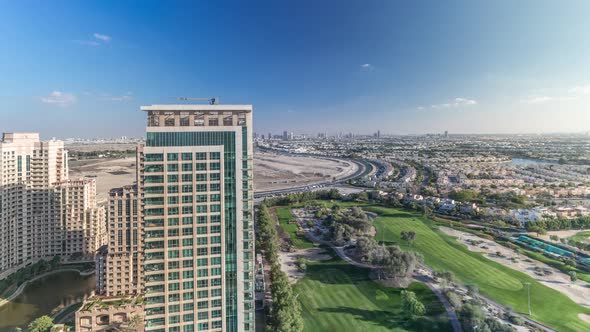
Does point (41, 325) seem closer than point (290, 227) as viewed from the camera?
Yes

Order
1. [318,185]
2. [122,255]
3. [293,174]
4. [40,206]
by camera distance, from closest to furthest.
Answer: [122,255] < [40,206] < [318,185] < [293,174]

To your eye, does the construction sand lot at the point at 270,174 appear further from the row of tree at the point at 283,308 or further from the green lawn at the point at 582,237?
the green lawn at the point at 582,237

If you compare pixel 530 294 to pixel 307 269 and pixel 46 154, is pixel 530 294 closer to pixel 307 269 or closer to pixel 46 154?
pixel 307 269

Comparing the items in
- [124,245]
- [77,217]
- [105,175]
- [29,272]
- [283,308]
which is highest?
[105,175]

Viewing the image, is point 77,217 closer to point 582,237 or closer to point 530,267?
point 530,267

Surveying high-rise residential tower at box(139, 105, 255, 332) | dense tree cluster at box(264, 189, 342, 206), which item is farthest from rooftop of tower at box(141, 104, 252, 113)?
dense tree cluster at box(264, 189, 342, 206)

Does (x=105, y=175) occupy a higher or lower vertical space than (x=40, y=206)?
lower

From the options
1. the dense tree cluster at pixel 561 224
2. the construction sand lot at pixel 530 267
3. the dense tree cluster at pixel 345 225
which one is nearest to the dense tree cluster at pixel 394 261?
the dense tree cluster at pixel 345 225

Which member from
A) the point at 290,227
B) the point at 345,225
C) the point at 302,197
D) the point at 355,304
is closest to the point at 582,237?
the point at 345,225

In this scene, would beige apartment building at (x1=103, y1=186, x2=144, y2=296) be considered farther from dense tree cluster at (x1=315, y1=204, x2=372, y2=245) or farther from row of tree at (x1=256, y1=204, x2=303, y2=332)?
dense tree cluster at (x1=315, y1=204, x2=372, y2=245)
